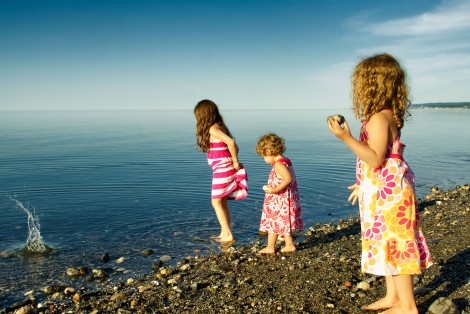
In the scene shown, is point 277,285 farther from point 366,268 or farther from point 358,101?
point 358,101

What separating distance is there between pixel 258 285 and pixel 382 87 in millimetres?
2890

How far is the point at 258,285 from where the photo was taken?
5.57 m

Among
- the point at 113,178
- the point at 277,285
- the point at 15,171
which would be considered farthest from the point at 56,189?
the point at 277,285

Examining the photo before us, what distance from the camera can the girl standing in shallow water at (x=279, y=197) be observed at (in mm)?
6957

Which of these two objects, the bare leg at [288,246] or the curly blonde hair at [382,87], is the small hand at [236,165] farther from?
the curly blonde hair at [382,87]

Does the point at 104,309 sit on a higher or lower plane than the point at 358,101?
lower

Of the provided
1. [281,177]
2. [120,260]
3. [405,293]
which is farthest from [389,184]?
[120,260]

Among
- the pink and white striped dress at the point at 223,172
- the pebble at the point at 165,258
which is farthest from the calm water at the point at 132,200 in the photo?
the pink and white striped dress at the point at 223,172

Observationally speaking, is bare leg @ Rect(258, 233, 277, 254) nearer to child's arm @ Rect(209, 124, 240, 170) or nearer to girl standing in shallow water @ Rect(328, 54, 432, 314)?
child's arm @ Rect(209, 124, 240, 170)

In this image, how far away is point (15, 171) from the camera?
1642cm

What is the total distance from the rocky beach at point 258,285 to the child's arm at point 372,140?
68.1 inches

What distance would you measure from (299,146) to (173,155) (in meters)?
7.79

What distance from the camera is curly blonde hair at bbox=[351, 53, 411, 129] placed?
4.11 m

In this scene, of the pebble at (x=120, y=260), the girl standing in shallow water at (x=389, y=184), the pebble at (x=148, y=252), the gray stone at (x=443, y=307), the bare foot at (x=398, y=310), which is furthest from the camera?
the pebble at (x=148, y=252)
